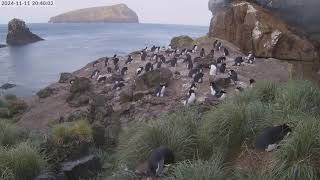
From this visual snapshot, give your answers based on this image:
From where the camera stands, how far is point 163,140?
7.77 metres

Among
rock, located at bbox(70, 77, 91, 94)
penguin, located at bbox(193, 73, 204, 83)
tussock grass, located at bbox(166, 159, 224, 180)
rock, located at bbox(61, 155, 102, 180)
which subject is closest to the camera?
tussock grass, located at bbox(166, 159, 224, 180)

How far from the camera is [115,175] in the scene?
7207mm

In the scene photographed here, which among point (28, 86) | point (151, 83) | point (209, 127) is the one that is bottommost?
point (28, 86)

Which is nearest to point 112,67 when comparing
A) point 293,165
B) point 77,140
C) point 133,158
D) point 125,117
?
point 125,117

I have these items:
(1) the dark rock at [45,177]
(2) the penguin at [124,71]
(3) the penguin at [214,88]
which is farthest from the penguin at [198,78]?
(1) the dark rock at [45,177]

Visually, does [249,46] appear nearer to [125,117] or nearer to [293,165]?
[125,117]

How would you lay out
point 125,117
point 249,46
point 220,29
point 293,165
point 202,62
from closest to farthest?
point 293,165 → point 125,117 → point 202,62 → point 249,46 → point 220,29

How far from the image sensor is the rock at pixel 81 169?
8922 mm

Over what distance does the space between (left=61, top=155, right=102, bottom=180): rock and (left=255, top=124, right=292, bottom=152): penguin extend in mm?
3392

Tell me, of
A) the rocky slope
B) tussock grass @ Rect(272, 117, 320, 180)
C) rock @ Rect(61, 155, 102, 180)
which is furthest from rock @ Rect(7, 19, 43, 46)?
tussock grass @ Rect(272, 117, 320, 180)

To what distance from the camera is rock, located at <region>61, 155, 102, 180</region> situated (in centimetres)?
892

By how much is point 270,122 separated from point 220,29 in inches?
830

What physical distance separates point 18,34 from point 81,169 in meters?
76.0

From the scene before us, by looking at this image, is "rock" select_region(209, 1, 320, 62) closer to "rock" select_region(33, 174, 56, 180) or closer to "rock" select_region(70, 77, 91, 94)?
"rock" select_region(70, 77, 91, 94)
